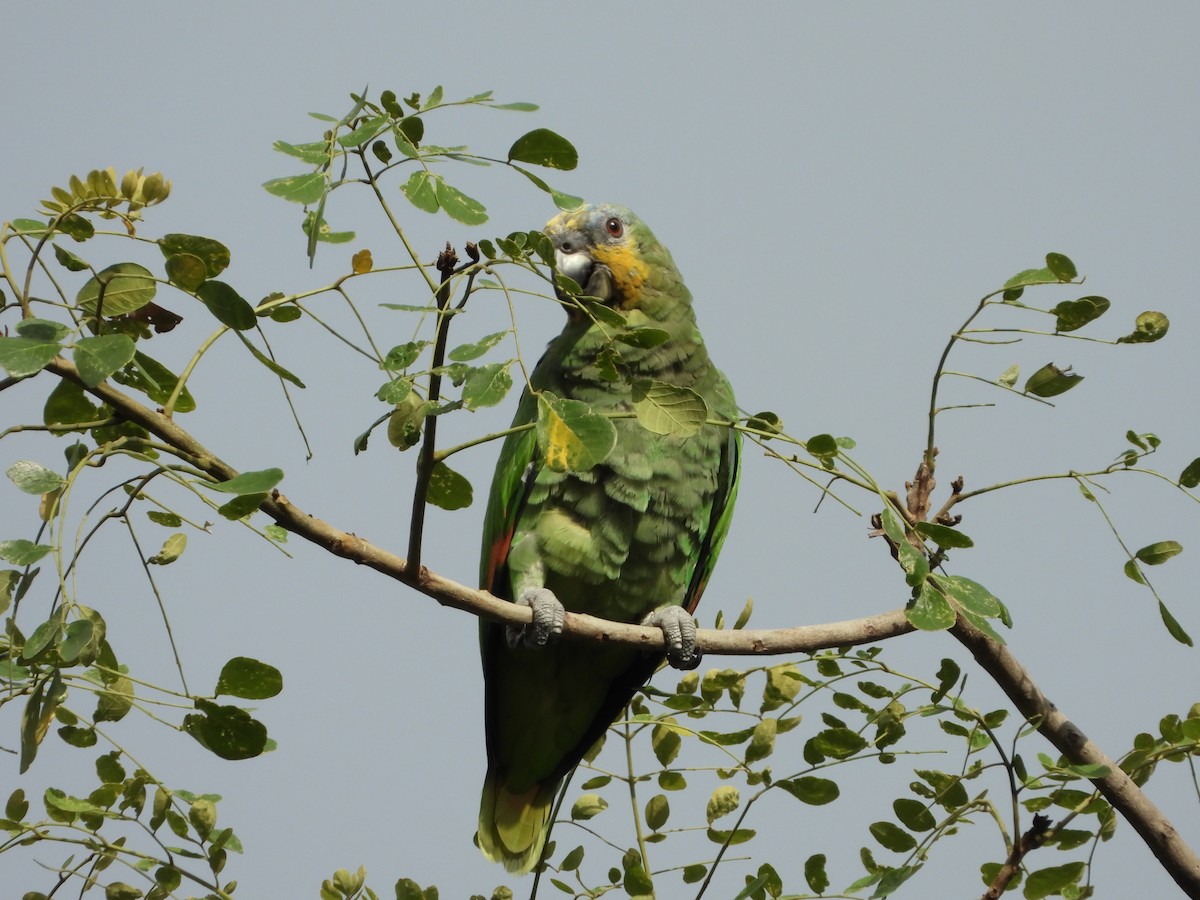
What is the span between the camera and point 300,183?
1667 mm

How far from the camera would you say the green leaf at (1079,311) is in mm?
2205

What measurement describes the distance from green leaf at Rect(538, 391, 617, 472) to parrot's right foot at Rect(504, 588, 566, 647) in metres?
1.25

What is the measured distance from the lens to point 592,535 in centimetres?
327

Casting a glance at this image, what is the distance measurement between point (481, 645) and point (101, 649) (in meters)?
1.83

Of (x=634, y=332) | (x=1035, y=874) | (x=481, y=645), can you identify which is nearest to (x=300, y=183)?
(x=634, y=332)

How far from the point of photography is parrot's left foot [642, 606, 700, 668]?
9.91ft

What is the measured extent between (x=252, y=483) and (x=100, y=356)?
25cm

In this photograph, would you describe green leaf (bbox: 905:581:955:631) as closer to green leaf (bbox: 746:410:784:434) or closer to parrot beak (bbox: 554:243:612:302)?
green leaf (bbox: 746:410:784:434)

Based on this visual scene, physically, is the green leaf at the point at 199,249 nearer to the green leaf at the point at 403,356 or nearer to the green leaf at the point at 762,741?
the green leaf at the point at 403,356

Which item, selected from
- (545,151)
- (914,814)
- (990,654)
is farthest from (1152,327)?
(545,151)

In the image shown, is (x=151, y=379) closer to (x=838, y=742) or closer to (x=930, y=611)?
(x=930, y=611)

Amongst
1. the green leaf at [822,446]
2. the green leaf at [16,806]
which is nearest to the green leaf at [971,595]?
the green leaf at [822,446]

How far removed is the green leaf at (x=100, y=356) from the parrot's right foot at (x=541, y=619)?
1498 millimetres

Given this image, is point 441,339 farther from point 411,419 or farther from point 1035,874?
point 1035,874
